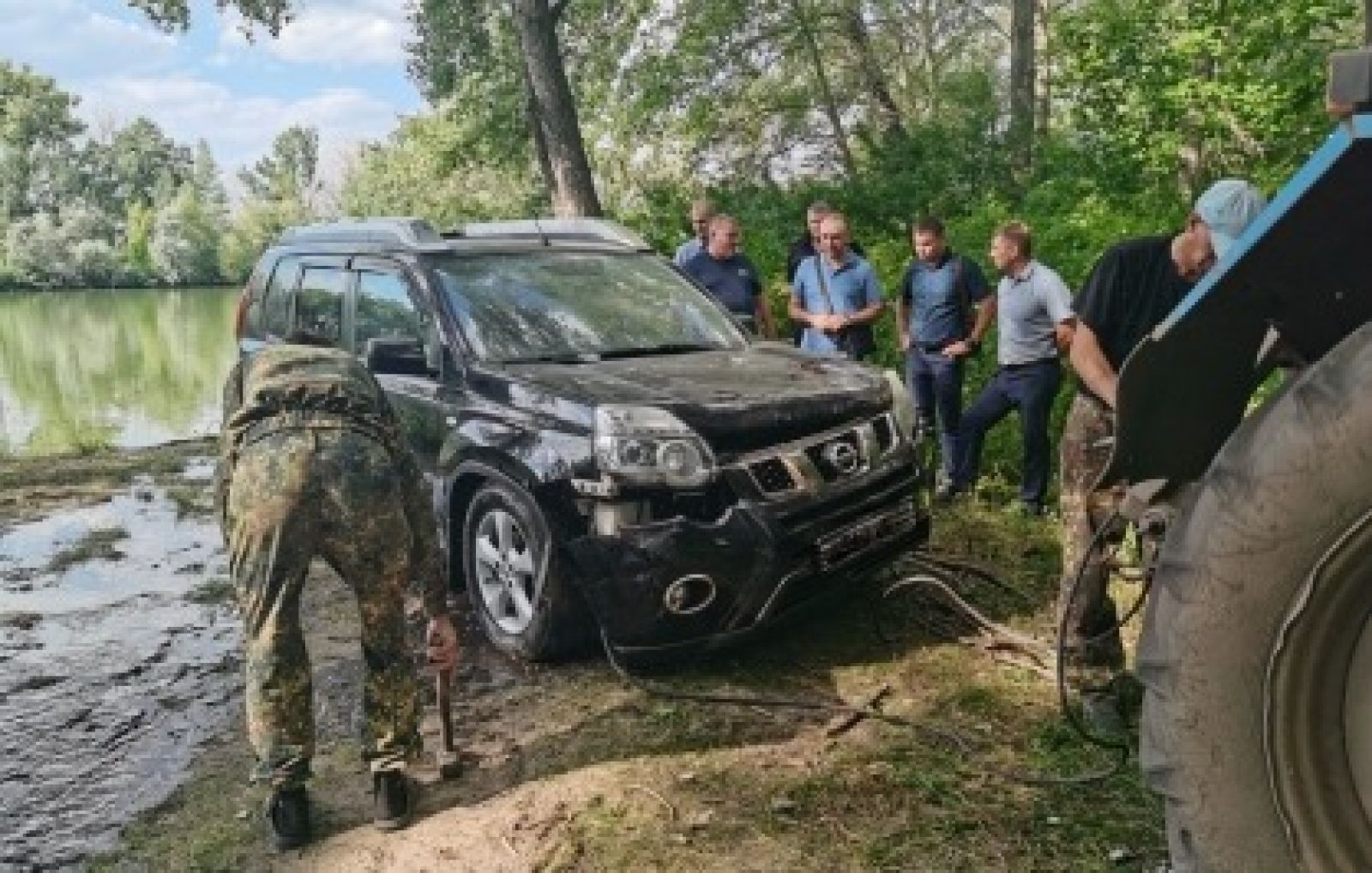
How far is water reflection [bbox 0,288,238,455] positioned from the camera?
55.2 ft

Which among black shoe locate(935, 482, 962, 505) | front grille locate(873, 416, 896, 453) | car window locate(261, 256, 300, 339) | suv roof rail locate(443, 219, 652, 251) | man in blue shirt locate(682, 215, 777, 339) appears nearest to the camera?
front grille locate(873, 416, 896, 453)

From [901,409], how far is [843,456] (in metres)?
0.67

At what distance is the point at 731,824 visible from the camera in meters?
3.56

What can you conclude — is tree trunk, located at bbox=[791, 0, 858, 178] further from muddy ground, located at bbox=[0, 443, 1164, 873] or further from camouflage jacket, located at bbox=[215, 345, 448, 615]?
camouflage jacket, located at bbox=[215, 345, 448, 615]

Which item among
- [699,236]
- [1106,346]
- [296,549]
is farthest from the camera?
[699,236]

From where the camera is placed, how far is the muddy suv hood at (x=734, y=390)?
14.8 ft

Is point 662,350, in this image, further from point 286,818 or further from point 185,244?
point 185,244

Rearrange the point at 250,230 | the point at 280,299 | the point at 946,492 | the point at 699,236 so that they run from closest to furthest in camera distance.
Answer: the point at 280,299 < the point at 946,492 < the point at 699,236 < the point at 250,230

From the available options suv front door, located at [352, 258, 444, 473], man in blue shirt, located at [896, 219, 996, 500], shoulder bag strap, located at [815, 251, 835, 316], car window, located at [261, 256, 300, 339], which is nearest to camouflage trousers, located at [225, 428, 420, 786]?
suv front door, located at [352, 258, 444, 473]

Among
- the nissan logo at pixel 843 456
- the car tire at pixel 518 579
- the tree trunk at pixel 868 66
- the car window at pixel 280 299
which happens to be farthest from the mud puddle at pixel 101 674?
the tree trunk at pixel 868 66

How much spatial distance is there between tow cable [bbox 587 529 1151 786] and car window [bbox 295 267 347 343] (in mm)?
2415

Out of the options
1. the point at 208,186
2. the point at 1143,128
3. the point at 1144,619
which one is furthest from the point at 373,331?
the point at 208,186

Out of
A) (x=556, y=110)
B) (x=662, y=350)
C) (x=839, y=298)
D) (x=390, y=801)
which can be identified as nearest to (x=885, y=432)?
(x=662, y=350)

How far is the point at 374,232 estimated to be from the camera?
595 cm
